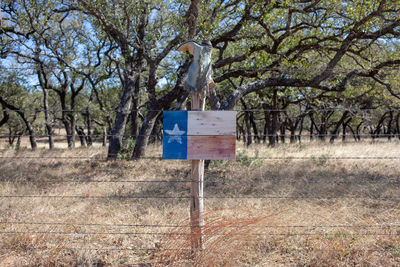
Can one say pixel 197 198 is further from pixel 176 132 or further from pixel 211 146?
pixel 176 132

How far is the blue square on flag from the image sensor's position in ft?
10.8

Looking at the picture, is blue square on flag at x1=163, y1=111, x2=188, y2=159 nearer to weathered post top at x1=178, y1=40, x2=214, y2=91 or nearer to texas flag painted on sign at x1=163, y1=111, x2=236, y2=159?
texas flag painted on sign at x1=163, y1=111, x2=236, y2=159

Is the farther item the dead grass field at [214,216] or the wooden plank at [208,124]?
the dead grass field at [214,216]

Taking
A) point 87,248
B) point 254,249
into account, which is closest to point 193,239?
point 254,249

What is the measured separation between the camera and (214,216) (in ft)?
12.5

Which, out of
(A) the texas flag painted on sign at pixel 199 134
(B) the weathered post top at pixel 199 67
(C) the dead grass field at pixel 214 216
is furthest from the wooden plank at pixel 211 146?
(C) the dead grass field at pixel 214 216

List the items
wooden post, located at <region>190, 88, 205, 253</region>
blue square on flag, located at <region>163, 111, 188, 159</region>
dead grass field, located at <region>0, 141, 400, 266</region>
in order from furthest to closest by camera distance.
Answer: dead grass field, located at <region>0, 141, 400, 266</region> → wooden post, located at <region>190, 88, 205, 253</region> → blue square on flag, located at <region>163, 111, 188, 159</region>

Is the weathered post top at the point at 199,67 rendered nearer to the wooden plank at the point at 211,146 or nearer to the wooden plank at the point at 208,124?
the wooden plank at the point at 208,124

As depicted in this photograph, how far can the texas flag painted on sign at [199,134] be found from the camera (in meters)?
3.30

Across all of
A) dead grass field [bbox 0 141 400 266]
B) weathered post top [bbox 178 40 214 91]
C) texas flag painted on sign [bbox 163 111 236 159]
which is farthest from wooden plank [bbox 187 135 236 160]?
dead grass field [bbox 0 141 400 266]

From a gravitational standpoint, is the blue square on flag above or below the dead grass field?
above

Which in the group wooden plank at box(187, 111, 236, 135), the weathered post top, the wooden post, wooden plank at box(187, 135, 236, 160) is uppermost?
the weathered post top

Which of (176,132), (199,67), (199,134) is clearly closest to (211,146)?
(199,134)

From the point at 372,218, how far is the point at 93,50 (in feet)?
48.8
